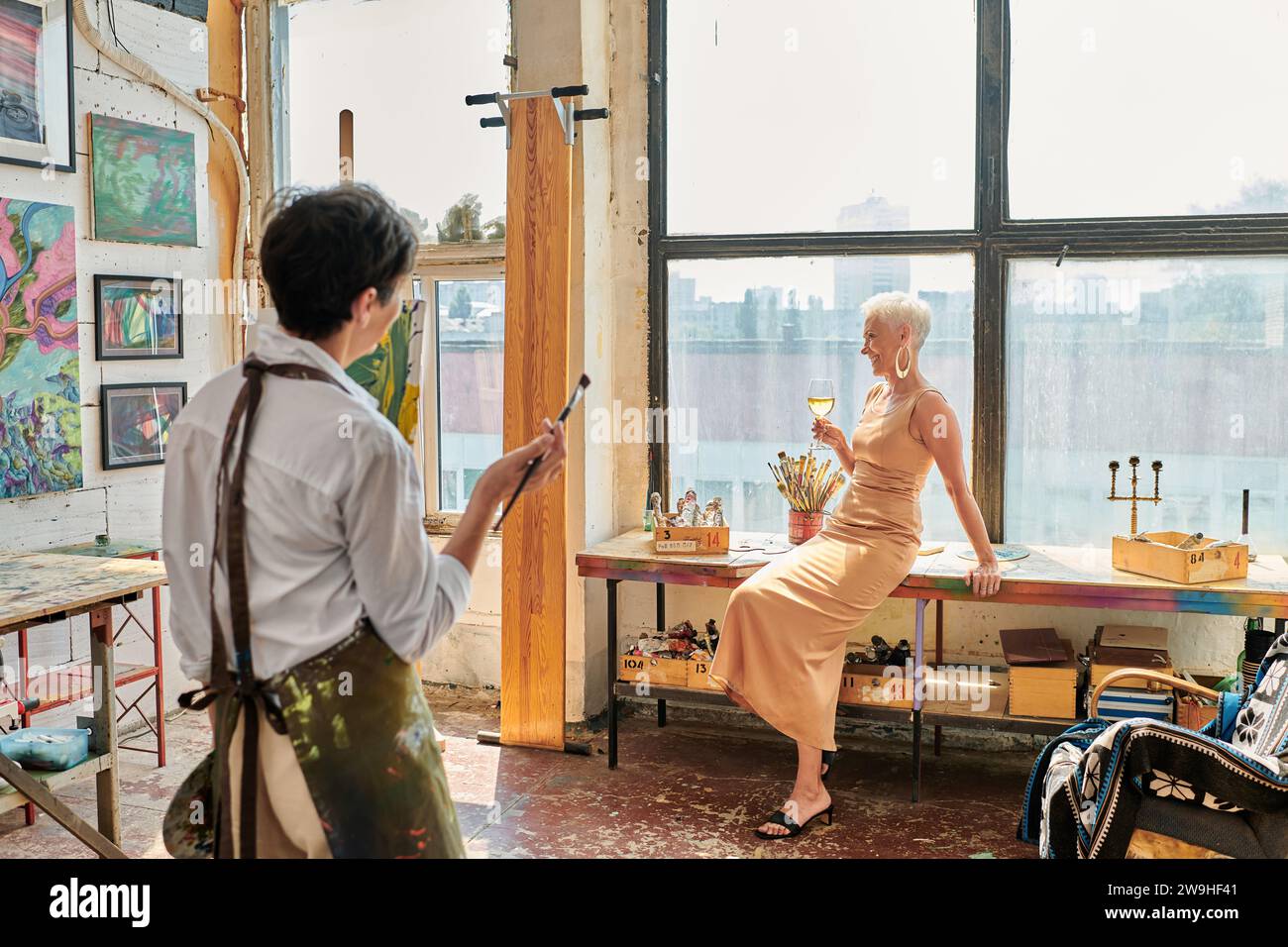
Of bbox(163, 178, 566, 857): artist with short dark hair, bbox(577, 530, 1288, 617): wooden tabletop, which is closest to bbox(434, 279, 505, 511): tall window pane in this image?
bbox(577, 530, 1288, 617): wooden tabletop

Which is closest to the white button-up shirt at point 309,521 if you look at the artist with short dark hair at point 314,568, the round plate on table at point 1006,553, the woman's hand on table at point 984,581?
the artist with short dark hair at point 314,568

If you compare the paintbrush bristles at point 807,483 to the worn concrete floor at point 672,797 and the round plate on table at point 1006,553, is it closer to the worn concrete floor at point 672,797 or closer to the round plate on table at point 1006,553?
the round plate on table at point 1006,553

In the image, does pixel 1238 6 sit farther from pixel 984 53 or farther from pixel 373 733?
pixel 373 733

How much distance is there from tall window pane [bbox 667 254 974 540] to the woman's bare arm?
0.69 m

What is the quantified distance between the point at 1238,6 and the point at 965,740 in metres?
2.95

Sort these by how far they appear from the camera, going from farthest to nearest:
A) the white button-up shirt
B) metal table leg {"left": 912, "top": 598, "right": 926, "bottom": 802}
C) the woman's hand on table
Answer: metal table leg {"left": 912, "top": 598, "right": 926, "bottom": 802} → the woman's hand on table → the white button-up shirt

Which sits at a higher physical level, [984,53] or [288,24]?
[288,24]

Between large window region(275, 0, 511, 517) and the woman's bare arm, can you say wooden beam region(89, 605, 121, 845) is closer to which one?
large window region(275, 0, 511, 517)

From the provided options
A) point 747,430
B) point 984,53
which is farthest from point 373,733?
point 984,53

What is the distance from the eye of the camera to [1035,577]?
4055 mm

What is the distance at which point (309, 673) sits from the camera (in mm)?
1584

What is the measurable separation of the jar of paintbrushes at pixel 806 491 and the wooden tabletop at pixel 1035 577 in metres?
0.10

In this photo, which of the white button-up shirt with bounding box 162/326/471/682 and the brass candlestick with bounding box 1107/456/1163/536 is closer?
the white button-up shirt with bounding box 162/326/471/682

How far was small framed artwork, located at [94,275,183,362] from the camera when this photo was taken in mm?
4703
